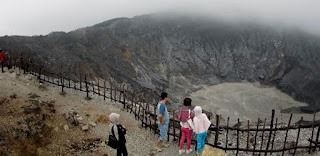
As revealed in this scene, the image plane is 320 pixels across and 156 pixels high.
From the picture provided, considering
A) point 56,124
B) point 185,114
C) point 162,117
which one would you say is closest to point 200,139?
point 185,114

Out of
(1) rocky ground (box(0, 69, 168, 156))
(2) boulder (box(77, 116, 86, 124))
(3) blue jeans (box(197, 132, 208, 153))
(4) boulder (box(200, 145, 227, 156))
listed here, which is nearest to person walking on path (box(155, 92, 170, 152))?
(1) rocky ground (box(0, 69, 168, 156))

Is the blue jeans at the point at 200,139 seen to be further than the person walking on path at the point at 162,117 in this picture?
No

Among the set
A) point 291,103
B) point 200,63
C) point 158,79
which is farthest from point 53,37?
point 291,103

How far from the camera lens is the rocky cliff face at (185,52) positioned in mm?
32219

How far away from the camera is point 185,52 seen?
4756 centimetres

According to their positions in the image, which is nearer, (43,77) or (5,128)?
(5,128)

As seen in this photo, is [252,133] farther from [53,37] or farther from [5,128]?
[53,37]

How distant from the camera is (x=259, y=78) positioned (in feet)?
156

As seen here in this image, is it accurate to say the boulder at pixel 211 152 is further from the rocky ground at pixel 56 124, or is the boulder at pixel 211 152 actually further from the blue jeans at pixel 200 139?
the rocky ground at pixel 56 124

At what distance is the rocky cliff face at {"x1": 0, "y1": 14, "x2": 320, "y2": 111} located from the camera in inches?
1268

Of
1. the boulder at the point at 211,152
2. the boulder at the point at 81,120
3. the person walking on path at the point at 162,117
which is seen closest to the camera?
the boulder at the point at 211,152

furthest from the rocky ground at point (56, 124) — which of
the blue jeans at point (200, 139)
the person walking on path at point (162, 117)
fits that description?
the blue jeans at point (200, 139)

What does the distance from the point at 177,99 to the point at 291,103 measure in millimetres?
14301

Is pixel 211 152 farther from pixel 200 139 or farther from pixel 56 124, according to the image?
pixel 56 124
